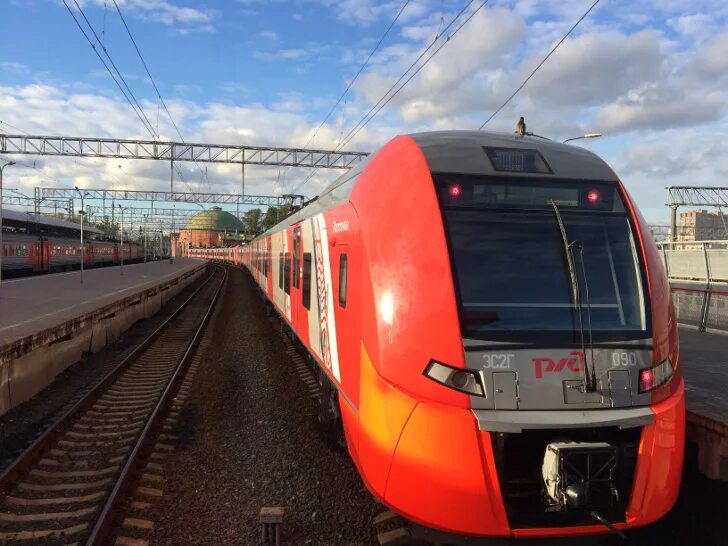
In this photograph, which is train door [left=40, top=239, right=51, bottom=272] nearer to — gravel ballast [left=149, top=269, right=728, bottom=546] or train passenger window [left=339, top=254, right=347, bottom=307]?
Answer: gravel ballast [left=149, top=269, right=728, bottom=546]

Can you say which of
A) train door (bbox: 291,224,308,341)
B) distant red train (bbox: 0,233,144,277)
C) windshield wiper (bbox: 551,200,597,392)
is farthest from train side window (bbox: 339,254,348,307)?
distant red train (bbox: 0,233,144,277)

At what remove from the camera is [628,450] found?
3.37 m

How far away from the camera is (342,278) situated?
192 inches

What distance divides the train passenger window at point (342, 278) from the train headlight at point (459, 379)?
1620 millimetres

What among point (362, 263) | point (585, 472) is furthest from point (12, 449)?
point (585, 472)

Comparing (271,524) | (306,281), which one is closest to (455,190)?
(271,524)

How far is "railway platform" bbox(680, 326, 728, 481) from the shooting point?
4441 millimetres

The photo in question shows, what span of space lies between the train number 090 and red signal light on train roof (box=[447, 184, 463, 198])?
1.40 m

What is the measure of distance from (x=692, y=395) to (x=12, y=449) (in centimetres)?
699

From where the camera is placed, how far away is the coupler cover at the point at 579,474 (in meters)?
3.17

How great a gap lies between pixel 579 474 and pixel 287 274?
8071mm

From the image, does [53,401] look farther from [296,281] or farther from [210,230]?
[210,230]

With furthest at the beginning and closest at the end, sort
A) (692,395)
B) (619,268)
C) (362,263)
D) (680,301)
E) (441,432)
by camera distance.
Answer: (680,301), (692,395), (362,263), (619,268), (441,432)

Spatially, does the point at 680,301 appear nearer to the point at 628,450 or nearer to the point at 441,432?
the point at 628,450
